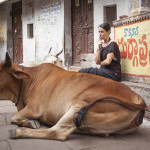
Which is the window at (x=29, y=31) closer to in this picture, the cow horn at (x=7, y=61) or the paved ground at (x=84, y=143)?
the cow horn at (x=7, y=61)

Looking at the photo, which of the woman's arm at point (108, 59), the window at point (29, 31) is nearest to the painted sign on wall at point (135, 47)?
the woman's arm at point (108, 59)

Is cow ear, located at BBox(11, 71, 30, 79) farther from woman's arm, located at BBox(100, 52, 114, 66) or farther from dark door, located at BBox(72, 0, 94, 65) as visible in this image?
dark door, located at BBox(72, 0, 94, 65)

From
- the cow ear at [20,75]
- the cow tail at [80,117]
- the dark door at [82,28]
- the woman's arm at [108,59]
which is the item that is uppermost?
the dark door at [82,28]

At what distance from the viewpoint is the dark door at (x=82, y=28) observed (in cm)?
889

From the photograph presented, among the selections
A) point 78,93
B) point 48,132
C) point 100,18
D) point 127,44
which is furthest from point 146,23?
point 100,18

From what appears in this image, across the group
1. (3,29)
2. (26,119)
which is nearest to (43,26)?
(3,29)

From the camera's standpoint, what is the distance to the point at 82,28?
9.27 metres

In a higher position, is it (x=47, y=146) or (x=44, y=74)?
(x=44, y=74)

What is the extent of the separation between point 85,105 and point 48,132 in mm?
Answer: 463

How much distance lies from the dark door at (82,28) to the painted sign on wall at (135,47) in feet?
12.8

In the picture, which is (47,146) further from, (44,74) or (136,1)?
(136,1)

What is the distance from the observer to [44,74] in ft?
11.7

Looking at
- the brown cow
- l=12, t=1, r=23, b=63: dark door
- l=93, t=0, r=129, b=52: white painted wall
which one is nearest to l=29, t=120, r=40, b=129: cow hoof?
the brown cow

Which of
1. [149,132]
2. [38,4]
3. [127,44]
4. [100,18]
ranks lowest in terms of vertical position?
[149,132]
